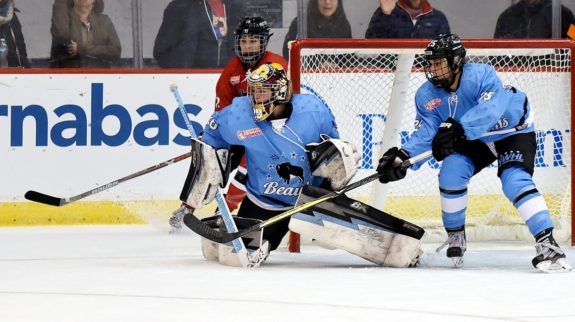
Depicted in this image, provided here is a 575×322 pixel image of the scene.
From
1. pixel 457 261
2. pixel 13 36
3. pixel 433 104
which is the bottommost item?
pixel 457 261

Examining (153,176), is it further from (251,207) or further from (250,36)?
(251,207)

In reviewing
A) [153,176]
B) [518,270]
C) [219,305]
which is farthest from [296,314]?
[153,176]

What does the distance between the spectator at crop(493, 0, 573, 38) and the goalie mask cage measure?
71 cm

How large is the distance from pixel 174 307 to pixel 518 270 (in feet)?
4.80

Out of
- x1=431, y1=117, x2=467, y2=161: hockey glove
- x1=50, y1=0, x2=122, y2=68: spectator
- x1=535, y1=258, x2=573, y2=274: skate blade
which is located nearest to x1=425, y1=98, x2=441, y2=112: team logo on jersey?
x1=431, y1=117, x2=467, y2=161: hockey glove

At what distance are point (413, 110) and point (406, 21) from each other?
0.77 m

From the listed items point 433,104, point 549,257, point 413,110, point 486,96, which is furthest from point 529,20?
point 549,257

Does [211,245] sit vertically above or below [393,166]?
below

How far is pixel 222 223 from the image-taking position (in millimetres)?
4469

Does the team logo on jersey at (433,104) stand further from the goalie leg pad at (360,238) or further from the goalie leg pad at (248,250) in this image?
the goalie leg pad at (248,250)

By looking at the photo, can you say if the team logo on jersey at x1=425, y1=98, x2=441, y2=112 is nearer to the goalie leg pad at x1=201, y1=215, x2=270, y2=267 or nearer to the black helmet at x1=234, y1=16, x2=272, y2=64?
the goalie leg pad at x1=201, y1=215, x2=270, y2=267

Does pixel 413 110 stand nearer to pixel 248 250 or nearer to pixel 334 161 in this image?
pixel 334 161

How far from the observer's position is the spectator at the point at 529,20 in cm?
626

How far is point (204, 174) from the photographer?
433 cm
